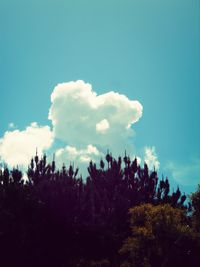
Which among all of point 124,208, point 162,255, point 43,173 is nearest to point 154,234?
point 162,255

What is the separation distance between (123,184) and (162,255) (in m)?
11.3

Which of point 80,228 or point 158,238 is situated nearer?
point 158,238

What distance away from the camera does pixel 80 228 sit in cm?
2639

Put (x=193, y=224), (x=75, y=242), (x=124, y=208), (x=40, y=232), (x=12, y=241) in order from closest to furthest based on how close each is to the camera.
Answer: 1. (x=12, y=241)
2. (x=40, y=232)
3. (x=75, y=242)
4. (x=193, y=224)
5. (x=124, y=208)

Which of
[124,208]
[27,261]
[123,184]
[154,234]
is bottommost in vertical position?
[27,261]

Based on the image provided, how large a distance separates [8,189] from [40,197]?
9.16 ft

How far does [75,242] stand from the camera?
2592 centimetres

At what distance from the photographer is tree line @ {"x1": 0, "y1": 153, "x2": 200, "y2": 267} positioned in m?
23.0

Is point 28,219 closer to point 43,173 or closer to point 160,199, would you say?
point 43,173

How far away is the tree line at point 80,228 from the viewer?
23047 mm

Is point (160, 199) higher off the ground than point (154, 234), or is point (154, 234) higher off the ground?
point (160, 199)

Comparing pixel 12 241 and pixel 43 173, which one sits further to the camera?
pixel 43 173

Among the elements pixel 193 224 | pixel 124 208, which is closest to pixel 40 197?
pixel 124 208

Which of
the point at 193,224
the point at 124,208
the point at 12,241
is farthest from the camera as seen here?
the point at 124,208
